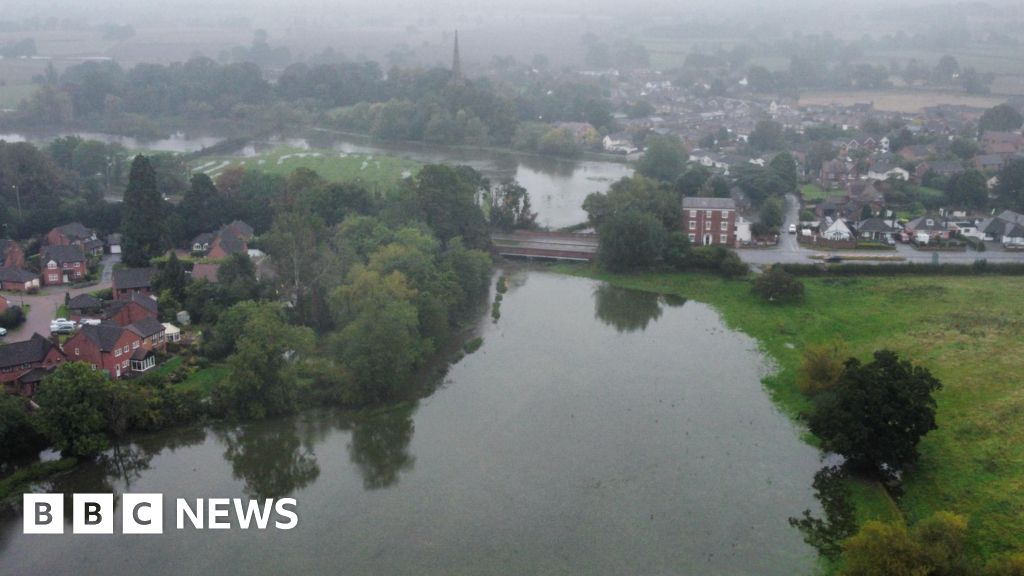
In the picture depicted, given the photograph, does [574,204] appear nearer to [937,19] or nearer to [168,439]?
[168,439]

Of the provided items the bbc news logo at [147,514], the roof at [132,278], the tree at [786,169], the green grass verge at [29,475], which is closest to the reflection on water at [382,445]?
the bbc news logo at [147,514]

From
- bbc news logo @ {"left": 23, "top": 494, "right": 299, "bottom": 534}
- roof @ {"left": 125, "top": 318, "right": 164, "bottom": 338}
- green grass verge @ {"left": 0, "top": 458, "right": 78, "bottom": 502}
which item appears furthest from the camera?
roof @ {"left": 125, "top": 318, "right": 164, "bottom": 338}

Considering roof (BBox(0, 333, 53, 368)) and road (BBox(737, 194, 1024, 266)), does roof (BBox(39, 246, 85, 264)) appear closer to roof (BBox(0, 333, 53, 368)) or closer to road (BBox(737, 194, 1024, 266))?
roof (BBox(0, 333, 53, 368))

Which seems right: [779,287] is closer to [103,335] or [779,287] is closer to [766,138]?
[103,335]

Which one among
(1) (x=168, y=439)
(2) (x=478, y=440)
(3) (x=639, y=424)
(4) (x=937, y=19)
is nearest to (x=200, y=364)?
(1) (x=168, y=439)

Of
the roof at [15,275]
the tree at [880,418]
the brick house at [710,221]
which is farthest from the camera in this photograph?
the brick house at [710,221]

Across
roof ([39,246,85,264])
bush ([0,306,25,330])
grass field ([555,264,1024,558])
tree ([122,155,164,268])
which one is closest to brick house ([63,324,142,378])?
bush ([0,306,25,330])

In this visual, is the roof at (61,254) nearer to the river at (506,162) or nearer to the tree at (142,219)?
the tree at (142,219)
